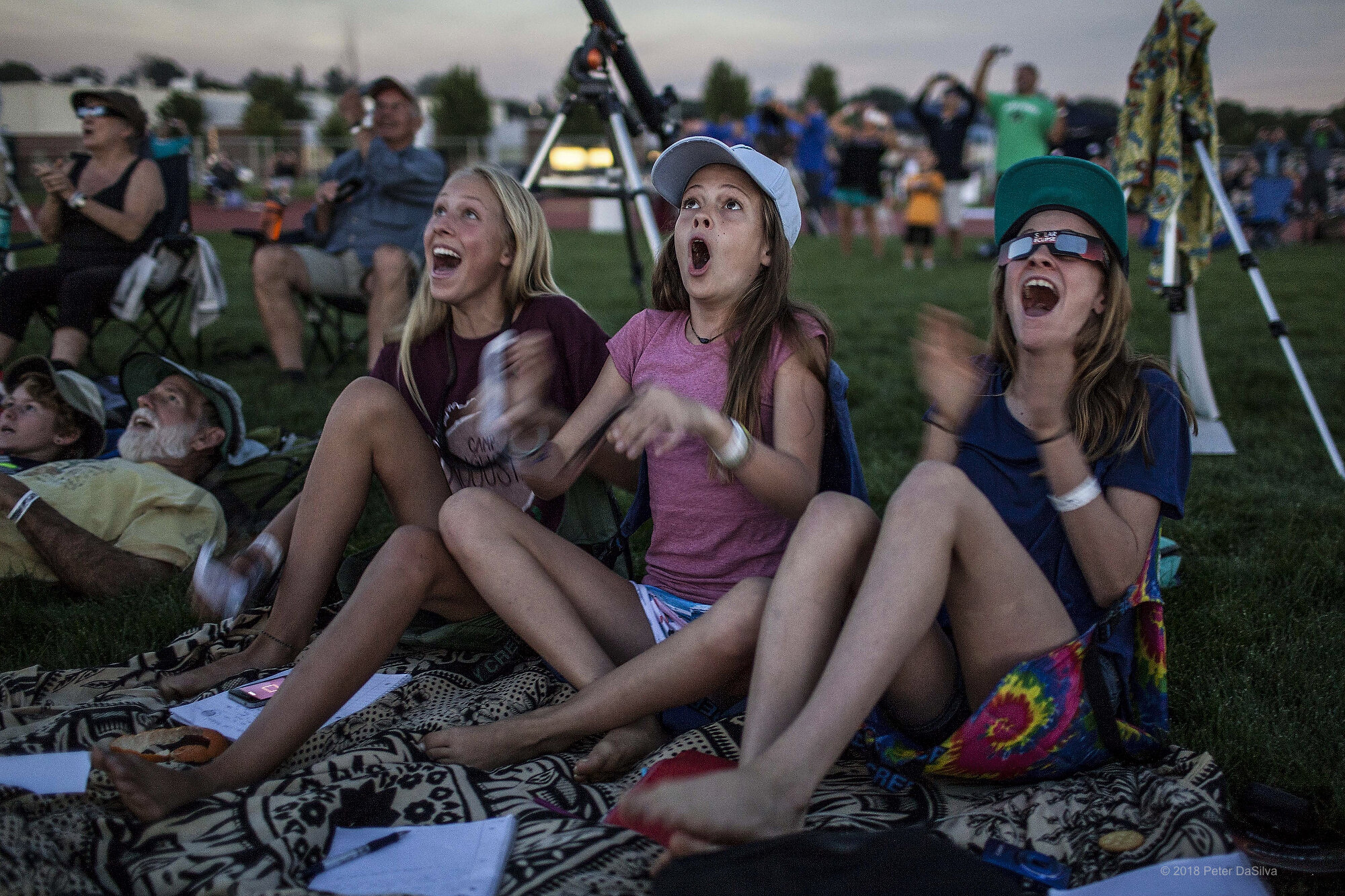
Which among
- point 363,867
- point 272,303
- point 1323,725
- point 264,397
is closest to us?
point 363,867

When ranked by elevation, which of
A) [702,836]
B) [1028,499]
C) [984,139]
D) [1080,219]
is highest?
[984,139]

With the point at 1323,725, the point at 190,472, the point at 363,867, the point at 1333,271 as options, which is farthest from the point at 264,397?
the point at 1333,271

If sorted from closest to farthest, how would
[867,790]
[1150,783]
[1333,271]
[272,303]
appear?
[1150,783] < [867,790] < [272,303] < [1333,271]

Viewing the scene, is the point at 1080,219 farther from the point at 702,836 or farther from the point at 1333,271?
the point at 1333,271

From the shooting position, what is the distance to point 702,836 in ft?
4.96

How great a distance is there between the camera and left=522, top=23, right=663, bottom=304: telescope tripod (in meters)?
4.32

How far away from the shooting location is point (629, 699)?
6.86 ft

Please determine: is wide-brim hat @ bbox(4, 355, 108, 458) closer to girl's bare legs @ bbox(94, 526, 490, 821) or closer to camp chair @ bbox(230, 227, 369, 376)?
girl's bare legs @ bbox(94, 526, 490, 821)

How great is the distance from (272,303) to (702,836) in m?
5.28

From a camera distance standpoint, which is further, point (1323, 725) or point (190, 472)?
point (190, 472)

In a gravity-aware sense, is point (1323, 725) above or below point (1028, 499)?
below

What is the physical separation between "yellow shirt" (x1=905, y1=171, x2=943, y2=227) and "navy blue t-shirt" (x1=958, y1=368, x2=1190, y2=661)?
33.9ft

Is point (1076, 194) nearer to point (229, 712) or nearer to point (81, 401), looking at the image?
point (229, 712)

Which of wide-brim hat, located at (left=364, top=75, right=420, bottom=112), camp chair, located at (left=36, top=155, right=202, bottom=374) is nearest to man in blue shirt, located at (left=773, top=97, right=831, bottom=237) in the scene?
wide-brim hat, located at (left=364, top=75, right=420, bottom=112)
